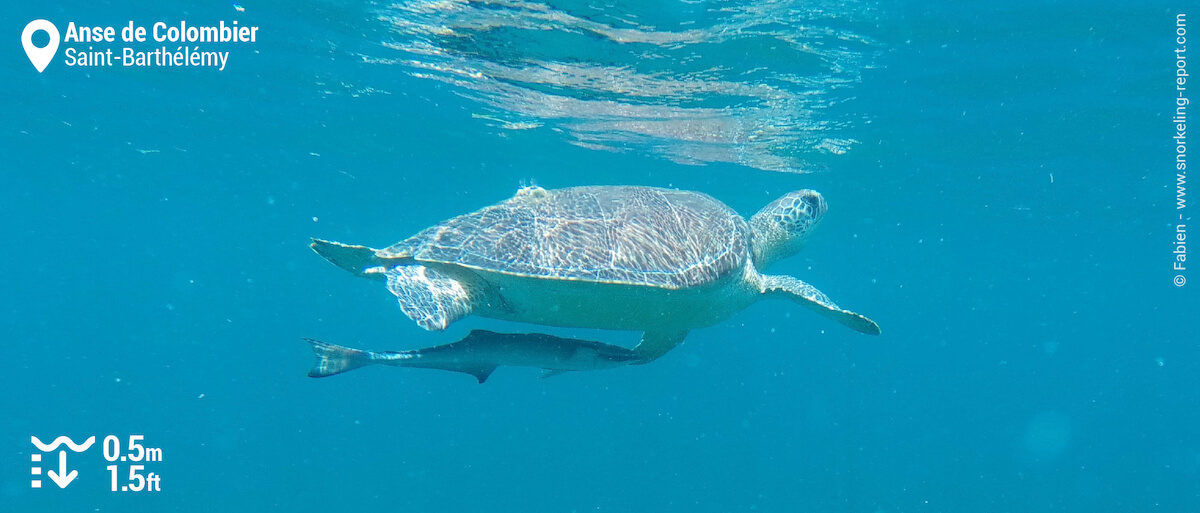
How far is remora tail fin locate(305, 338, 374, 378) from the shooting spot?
Result: 555 cm

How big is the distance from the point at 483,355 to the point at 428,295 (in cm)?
90

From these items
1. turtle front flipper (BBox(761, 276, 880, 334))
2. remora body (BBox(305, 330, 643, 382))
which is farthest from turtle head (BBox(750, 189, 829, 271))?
remora body (BBox(305, 330, 643, 382))

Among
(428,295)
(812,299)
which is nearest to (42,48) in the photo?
(428,295)

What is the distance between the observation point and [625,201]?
7.23 m

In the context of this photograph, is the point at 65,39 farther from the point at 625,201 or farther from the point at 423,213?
the point at 423,213

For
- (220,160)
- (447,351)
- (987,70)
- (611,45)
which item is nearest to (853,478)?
(987,70)

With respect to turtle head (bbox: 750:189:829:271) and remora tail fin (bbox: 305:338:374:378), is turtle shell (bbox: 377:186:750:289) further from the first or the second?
turtle head (bbox: 750:189:829:271)

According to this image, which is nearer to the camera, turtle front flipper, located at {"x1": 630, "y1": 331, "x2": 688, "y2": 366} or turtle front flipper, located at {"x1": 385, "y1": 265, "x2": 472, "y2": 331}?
turtle front flipper, located at {"x1": 385, "y1": 265, "x2": 472, "y2": 331}

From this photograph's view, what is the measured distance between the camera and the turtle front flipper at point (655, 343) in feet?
24.6

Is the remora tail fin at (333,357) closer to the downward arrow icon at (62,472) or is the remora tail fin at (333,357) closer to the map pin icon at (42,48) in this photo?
the downward arrow icon at (62,472)

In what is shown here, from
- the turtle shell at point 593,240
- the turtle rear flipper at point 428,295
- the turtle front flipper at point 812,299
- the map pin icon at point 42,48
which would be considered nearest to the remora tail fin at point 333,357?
the turtle rear flipper at point 428,295

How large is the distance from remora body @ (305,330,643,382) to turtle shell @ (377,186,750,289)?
0.88 metres

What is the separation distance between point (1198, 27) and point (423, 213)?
36.5 metres

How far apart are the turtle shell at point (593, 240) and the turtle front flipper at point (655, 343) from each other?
1.30 metres
